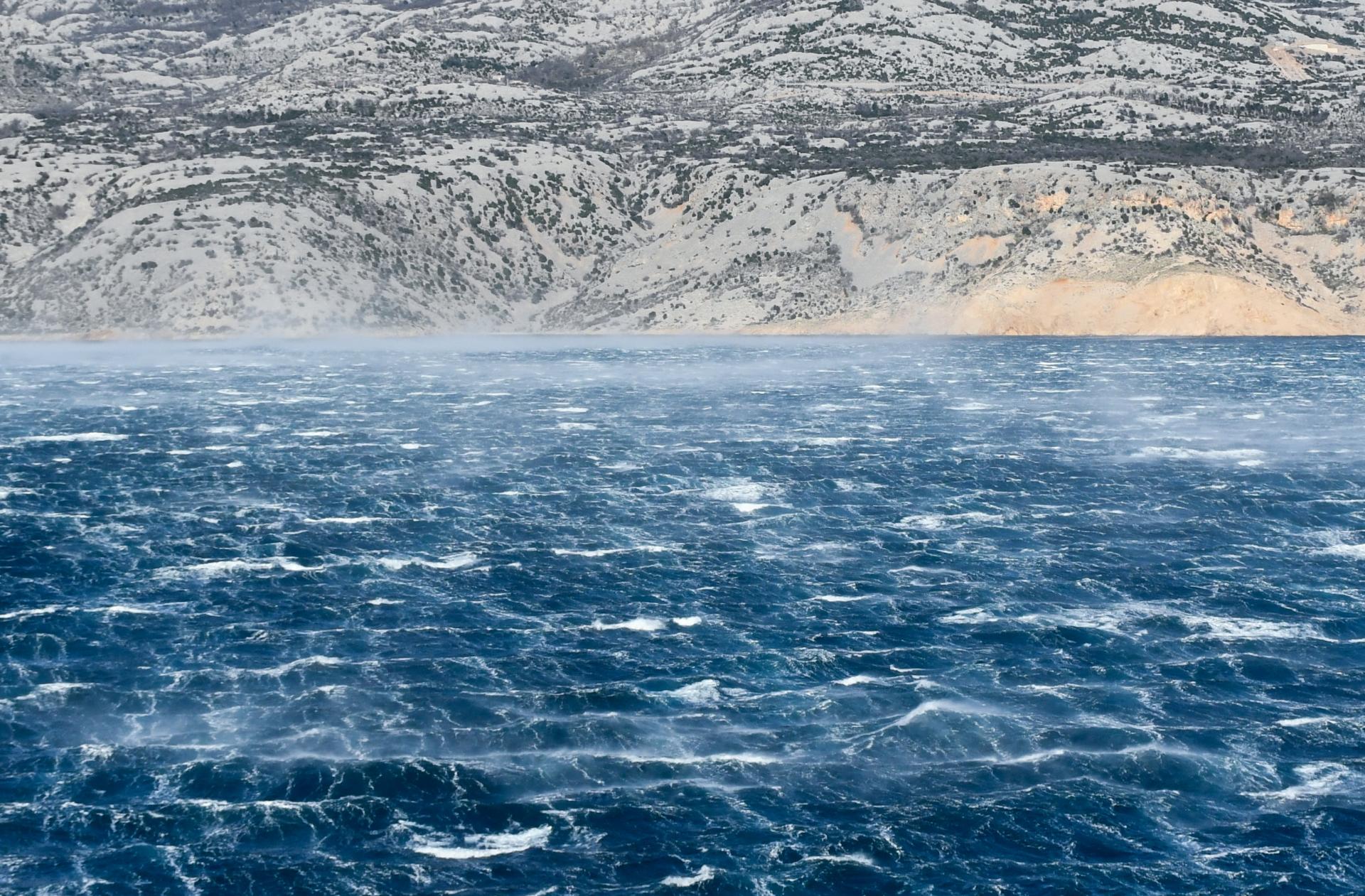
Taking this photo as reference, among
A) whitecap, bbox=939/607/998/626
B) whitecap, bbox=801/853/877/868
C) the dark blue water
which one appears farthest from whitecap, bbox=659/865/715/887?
whitecap, bbox=939/607/998/626

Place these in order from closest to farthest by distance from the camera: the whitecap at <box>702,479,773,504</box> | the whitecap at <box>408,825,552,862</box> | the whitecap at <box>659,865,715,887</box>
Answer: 1. the whitecap at <box>659,865,715,887</box>
2. the whitecap at <box>408,825,552,862</box>
3. the whitecap at <box>702,479,773,504</box>

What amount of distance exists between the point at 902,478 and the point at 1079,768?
3540 centimetres

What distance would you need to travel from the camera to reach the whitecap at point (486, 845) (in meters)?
25.8

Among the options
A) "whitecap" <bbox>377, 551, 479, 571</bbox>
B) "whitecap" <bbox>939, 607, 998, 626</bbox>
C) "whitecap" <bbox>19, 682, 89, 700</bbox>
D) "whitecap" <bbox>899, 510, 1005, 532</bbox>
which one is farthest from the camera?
"whitecap" <bbox>899, 510, 1005, 532</bbox>

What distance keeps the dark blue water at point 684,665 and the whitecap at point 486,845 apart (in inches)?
3.2

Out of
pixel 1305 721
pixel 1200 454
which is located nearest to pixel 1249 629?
pixel 1305 721

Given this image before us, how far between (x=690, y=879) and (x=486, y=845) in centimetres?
362

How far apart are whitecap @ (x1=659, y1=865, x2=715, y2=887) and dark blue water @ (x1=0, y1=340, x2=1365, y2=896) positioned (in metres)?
0.07

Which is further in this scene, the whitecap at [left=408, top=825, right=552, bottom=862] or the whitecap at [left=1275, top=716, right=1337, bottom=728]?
the whitecap at [left=1275, top=716, right=1337, bottom=728]

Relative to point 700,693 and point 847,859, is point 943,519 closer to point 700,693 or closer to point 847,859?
point 700,693

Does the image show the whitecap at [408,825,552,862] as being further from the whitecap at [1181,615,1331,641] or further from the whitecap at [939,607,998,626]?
the whitecap at [1181,615,1331,641]

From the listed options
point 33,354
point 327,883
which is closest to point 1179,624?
point 327,883

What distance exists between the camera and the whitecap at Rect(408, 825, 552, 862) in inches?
1015

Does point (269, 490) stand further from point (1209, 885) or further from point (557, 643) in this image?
point (1209, 885)
